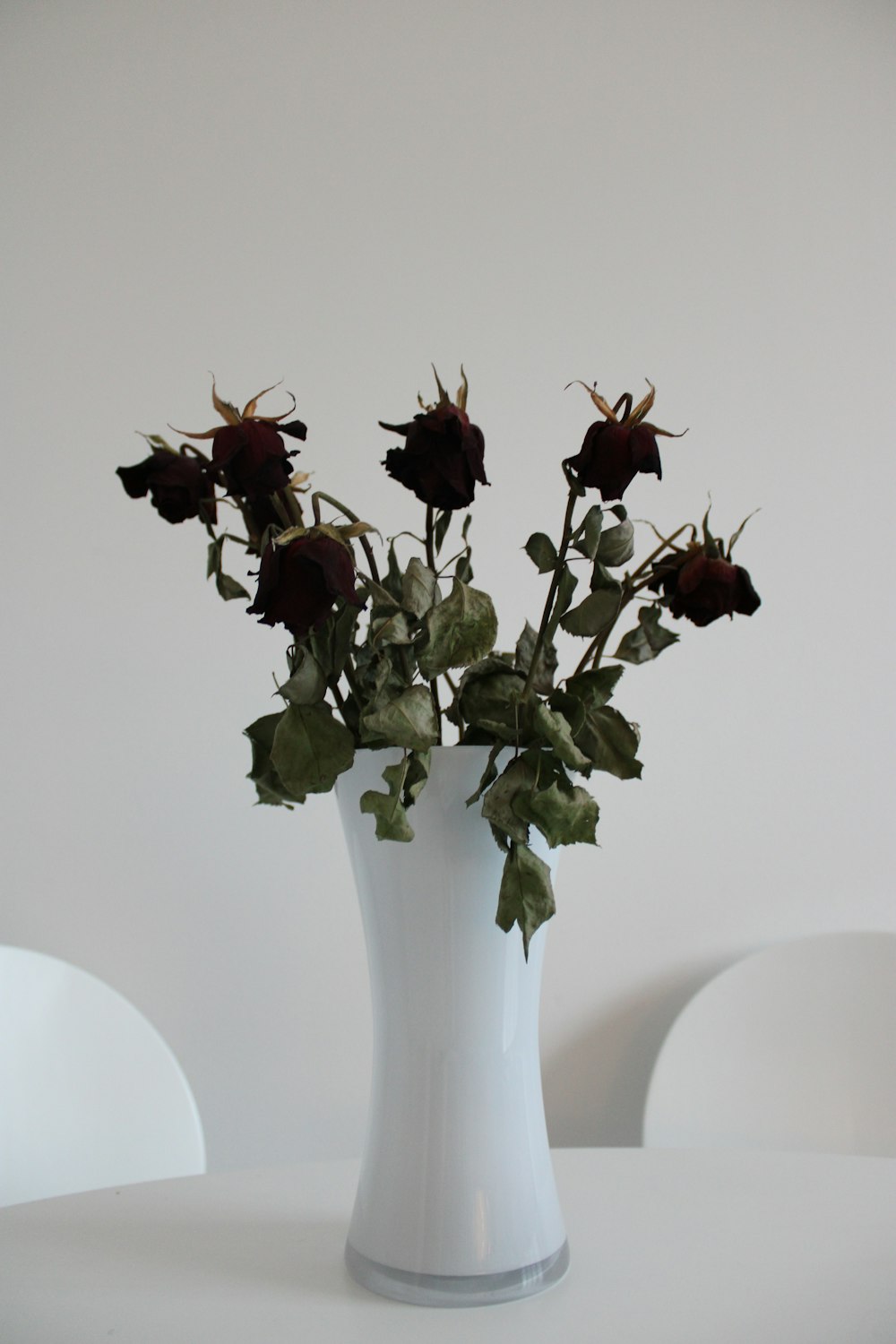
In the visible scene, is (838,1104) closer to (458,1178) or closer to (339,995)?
(339,995)

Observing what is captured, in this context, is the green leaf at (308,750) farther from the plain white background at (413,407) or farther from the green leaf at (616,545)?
the plain white background at (413,407)

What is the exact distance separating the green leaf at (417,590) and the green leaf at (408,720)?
0.15 feet

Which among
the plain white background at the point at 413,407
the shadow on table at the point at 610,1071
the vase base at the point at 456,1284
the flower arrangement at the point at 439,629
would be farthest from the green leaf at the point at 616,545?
the shadow on table at the point at 610,1071

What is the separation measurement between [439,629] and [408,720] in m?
0.05

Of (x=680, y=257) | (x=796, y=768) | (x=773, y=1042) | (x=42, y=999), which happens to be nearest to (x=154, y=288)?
(x=680, y=257)

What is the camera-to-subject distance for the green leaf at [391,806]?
537mm

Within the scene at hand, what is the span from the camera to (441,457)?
526mm

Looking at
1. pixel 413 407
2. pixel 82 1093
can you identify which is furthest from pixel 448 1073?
pixel 413 407

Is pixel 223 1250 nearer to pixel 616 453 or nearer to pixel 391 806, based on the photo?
pixel 391 806

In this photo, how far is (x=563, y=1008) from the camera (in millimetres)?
1268

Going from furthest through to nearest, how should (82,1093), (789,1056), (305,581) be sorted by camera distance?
(789,1056) < (82,1093) < (305,581)

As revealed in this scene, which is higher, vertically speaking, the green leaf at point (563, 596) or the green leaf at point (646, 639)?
the green leaf at point (563, 596)

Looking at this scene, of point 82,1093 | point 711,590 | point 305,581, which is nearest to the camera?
point 305,581

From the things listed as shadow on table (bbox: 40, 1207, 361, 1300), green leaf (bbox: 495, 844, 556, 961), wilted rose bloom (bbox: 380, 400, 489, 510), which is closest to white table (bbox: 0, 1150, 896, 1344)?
shadow on table (bbox: 40, 1207, 361, 1300)
